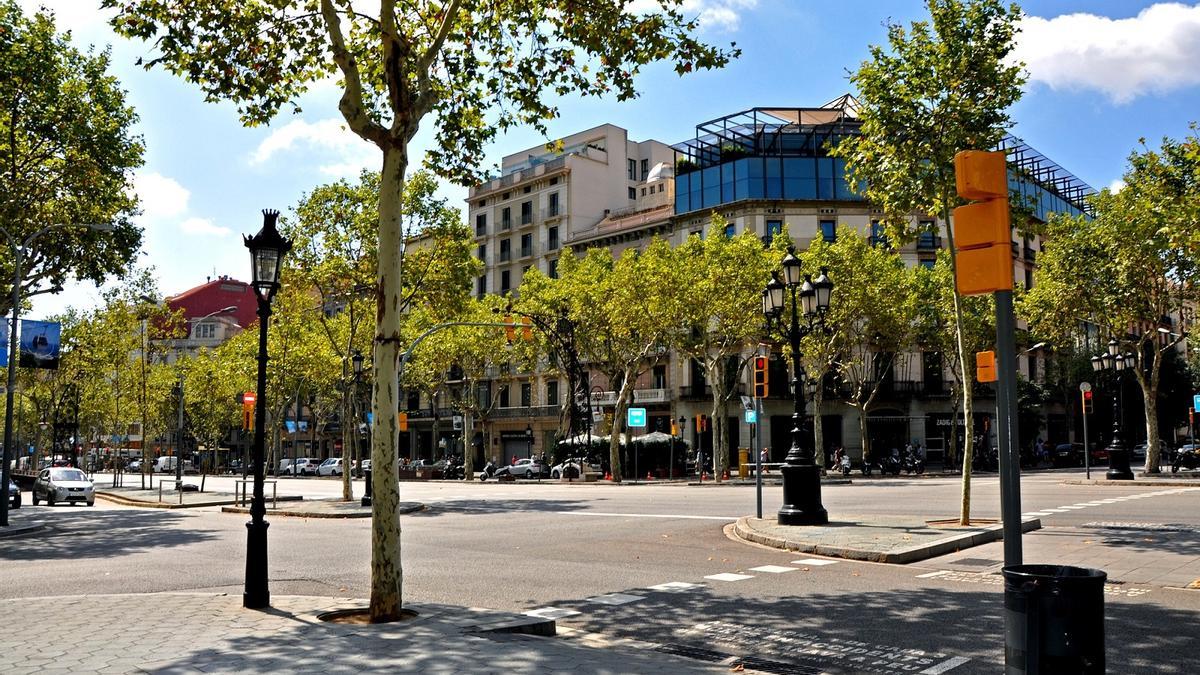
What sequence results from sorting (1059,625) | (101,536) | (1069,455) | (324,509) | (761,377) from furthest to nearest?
(1069,455) < (324,509) < (101,536) < (761,377) < (1059,625)

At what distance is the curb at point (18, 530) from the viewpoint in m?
18.3

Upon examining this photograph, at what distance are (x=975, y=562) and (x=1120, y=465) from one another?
21297mm

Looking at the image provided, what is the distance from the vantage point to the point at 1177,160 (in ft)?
68.9

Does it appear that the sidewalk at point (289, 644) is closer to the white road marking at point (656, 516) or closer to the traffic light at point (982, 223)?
the traffic light at point (982, 223)

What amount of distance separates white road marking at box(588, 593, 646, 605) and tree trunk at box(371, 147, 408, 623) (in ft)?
7.66

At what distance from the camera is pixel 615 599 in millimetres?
9164

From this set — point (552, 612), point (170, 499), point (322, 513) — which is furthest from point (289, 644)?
point (170, 499)

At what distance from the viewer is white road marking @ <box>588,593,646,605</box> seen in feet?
29.5

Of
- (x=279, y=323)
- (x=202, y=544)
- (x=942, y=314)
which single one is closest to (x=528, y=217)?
(x=942, y=314)

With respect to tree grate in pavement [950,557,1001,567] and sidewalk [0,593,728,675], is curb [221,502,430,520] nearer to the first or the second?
tree grate in pavement [950,557,1001,567]

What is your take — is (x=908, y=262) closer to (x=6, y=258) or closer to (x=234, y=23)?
(x=6, y=258)

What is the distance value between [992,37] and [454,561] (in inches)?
444

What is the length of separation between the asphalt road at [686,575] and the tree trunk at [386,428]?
5.47ft

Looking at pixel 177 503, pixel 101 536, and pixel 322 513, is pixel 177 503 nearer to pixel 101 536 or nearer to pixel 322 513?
pixel 322 513
